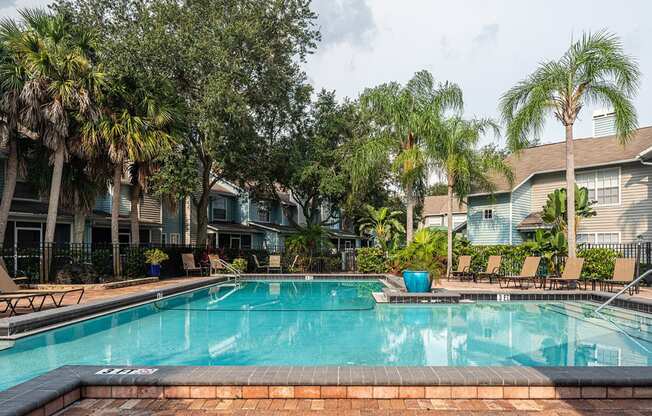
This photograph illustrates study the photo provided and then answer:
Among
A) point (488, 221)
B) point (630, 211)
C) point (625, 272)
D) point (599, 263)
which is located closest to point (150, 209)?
point (488, 221)

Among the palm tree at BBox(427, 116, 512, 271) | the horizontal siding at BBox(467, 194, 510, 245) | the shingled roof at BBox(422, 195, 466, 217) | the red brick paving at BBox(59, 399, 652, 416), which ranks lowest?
the red brick paving at BBox(59, 399, 652, 416)

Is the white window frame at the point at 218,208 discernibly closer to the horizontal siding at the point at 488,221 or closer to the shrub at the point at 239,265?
the shrub at the point at 239,265

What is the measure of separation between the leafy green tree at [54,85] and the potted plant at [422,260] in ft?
39.1

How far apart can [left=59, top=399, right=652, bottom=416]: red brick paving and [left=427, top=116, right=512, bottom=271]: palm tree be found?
14719mm

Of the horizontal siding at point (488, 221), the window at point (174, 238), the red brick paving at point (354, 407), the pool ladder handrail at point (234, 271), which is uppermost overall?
the horizontal siding at point (488, 221)

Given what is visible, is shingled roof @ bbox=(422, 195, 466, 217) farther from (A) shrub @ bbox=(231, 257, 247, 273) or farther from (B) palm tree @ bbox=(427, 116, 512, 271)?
(A) shrub @ bbox=(231, 257, 247, 273)

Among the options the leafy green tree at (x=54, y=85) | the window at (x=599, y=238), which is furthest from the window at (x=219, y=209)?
the window at (x=599, y=238)

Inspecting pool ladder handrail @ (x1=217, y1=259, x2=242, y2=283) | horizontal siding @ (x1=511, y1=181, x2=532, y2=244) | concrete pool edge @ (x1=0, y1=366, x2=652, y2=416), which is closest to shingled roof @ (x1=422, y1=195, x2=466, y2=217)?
horizontal siding @ (x1=511, y1=181, x2=532, y2=244)

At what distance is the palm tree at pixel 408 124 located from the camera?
→ 758 inches

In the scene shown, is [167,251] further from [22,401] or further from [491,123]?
[22,401]

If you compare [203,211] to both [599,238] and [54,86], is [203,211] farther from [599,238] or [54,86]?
[599,238]

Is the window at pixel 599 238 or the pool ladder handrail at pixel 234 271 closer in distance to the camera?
the pool ladder handrail at pixel 234 271

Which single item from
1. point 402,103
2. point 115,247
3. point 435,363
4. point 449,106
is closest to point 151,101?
point 115,247

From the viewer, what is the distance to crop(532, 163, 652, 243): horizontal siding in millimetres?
20000
